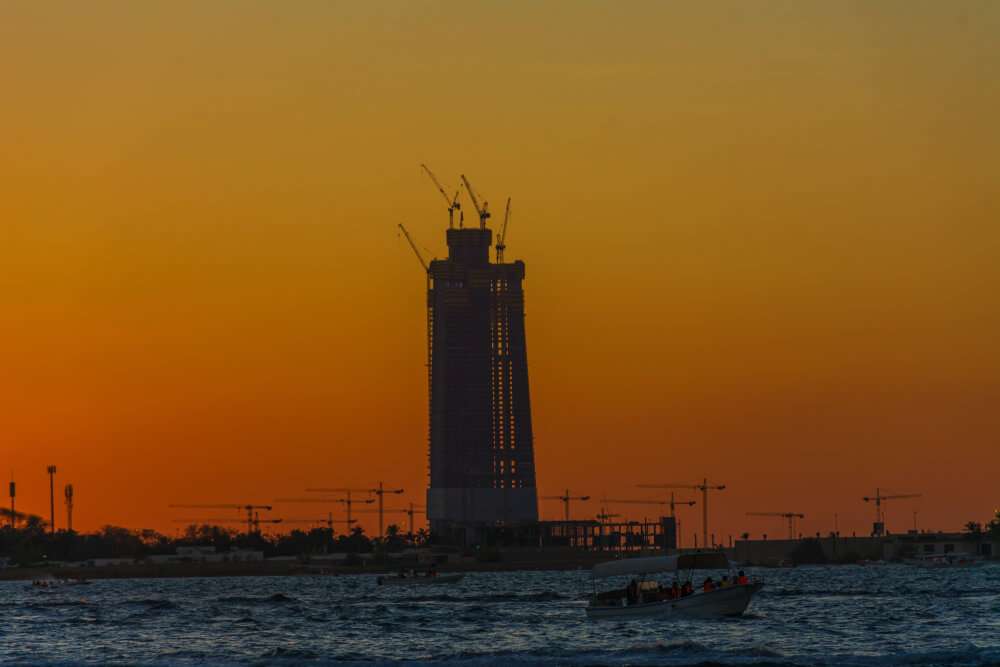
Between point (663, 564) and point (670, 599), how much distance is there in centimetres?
892

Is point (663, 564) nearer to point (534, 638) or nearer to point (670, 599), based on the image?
point (670, 599)

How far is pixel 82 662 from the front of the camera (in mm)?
134250

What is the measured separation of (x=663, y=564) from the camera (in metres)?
164

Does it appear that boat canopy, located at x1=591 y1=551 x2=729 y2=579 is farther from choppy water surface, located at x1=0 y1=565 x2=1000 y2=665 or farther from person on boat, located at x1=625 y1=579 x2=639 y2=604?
choppy water surface, located at x1=0 y1=565 x2=1000 y2=665

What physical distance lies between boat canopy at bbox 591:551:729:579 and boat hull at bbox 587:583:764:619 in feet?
16.1

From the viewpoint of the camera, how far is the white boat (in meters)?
154

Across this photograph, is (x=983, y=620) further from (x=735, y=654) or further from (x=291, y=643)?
(x=291, y=643)

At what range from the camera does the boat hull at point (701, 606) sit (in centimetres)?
15412

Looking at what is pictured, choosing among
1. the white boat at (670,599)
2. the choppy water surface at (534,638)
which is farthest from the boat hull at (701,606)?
the choppy water surface at (534,638)

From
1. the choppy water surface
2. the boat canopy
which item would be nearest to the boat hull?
the choppy water surface

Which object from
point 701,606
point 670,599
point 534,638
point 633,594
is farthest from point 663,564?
point 534,638

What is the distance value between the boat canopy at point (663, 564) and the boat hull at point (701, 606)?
489 cm

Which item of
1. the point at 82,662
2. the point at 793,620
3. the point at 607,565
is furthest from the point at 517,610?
the point at 82,662

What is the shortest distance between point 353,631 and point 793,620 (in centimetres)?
3709
